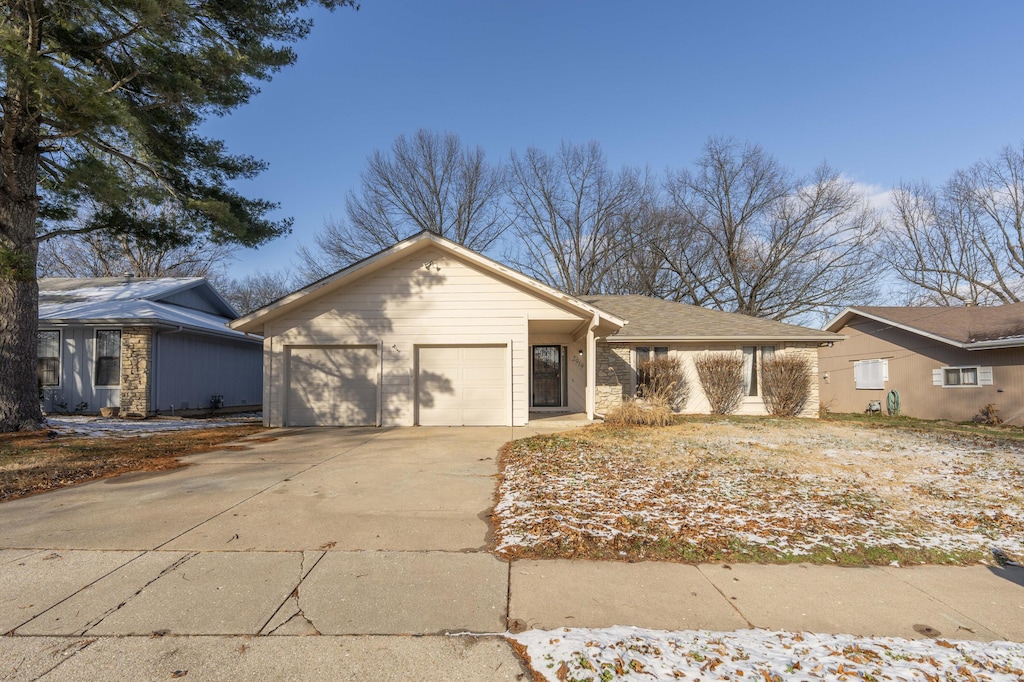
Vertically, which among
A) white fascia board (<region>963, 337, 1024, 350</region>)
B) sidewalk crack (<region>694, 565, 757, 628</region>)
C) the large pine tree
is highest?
the large pine tree

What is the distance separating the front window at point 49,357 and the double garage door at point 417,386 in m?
8.09

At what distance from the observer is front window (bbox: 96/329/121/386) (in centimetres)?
1451

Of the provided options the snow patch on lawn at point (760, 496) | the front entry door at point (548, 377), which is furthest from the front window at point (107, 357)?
the snow patch on lawn at point (760, 496)

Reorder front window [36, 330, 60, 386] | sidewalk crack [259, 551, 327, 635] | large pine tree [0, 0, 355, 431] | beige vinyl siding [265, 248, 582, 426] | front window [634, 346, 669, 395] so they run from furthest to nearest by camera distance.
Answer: front window [634, 346, 669, 395] < front window [36, 330, 60, 386] < beige vinyl siding [265, 248, 582, 426] < large pine tree [0, 0, 355, 431] < sidewalk crack [259, 551, 327, 635]

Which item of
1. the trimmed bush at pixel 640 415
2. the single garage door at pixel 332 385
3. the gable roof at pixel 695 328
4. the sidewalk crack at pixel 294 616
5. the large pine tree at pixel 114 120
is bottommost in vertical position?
the sidewalk crack at pixel 294 616

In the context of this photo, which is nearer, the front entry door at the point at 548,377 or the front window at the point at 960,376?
the front window at the point at 960,376

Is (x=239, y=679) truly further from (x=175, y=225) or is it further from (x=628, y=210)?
(x=628, y=210)

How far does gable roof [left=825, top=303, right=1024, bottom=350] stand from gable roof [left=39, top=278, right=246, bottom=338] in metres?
20.9

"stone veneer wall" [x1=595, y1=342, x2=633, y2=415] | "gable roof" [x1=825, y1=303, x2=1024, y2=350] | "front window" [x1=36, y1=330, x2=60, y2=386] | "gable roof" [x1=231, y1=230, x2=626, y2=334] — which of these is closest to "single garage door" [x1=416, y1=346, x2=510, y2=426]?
"gable roof" [x1=231, y1=230, x2=626, y2=334]

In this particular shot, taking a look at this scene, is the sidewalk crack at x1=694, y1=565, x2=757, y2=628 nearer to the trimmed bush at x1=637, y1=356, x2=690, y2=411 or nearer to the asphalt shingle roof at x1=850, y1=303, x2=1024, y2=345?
the trimmed bush at x1=637, y1=356, x2=690, y2=411

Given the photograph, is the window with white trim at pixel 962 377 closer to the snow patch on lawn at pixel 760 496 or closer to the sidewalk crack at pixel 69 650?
the snow patch on lawn at pixel 760 496

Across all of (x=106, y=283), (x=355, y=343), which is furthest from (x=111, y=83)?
(x=106, y=283)

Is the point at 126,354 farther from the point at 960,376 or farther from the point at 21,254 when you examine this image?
the point at 960,376

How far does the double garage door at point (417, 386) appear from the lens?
1209 cm
